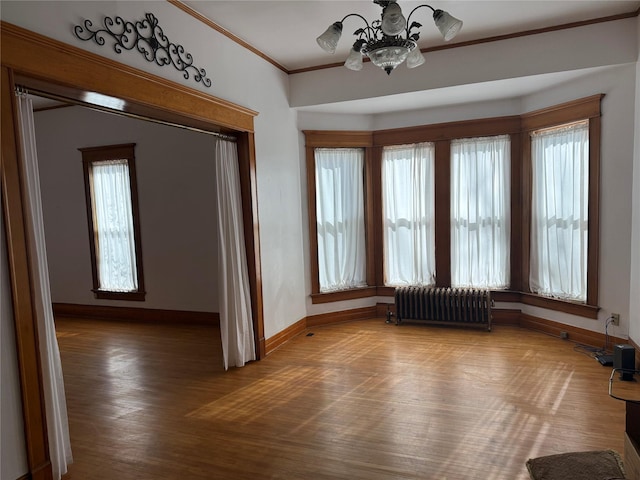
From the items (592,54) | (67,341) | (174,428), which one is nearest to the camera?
(174,428)

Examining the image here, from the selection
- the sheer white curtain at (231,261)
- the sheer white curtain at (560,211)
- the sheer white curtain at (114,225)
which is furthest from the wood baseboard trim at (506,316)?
the sheer white curtain at (114,225)

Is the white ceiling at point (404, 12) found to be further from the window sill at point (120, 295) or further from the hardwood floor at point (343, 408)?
the window sill at point (120, 295)

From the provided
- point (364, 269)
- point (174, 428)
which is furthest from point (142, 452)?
point (364, 269)

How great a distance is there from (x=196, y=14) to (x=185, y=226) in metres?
3.22

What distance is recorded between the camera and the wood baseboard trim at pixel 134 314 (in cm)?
619

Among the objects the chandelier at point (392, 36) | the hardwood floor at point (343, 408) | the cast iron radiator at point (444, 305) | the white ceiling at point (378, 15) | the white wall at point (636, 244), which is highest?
the white ceiling at point (378, 15)

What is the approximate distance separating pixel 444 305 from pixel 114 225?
509 centimetres

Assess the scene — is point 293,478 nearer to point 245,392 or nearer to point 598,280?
point 245,392

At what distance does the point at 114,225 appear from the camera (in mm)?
6590

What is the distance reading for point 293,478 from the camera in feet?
8.46

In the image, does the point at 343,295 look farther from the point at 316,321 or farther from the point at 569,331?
the point at 569,331

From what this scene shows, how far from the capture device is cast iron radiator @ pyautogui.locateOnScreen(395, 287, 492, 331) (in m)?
5.39

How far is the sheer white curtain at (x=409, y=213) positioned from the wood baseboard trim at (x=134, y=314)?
108 inches

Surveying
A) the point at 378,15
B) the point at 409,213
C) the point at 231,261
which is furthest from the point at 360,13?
the point at 409,213
